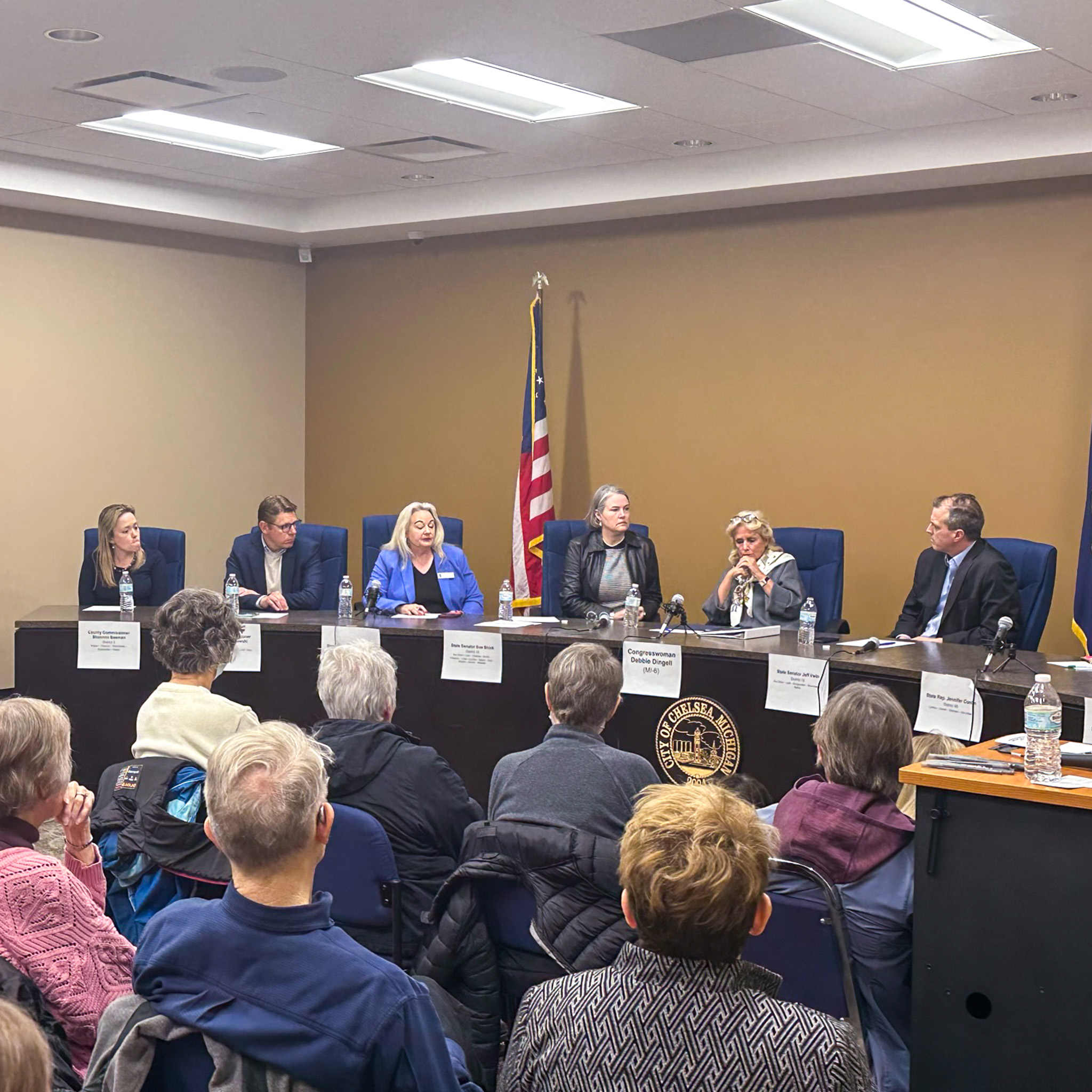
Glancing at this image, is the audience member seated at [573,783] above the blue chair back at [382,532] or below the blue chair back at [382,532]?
below

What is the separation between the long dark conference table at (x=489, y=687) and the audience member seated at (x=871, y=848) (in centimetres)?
136

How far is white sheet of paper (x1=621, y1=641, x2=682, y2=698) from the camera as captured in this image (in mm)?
4855

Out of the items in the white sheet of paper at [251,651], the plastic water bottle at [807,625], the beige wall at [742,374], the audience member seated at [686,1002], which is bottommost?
the white sheet of paper at [251,651]

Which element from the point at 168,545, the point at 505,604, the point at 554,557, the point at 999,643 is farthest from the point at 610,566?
the point at 999,643

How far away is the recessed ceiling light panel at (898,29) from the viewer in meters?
4.37

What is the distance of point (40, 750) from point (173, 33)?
3.21m

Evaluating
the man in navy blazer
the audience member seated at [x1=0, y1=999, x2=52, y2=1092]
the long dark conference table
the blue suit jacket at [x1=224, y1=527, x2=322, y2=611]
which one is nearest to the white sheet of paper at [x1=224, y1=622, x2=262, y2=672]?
the long dark conference table

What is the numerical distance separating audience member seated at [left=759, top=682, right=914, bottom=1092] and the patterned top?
107 cm

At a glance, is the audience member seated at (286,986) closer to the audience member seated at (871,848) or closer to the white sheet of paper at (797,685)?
the audience member seated at (871,848)

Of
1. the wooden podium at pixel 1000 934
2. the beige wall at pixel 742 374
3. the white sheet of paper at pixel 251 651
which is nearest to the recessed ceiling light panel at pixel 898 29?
the beige wall at pixel 742 374

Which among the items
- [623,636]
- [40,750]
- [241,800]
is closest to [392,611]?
[623,636]

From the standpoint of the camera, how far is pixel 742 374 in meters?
7.17

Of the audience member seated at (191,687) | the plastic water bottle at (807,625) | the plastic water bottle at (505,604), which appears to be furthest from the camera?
the plastic water bottle at (505,604)

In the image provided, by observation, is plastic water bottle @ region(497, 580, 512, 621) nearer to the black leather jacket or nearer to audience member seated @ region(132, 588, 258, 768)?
the black leather jacket
